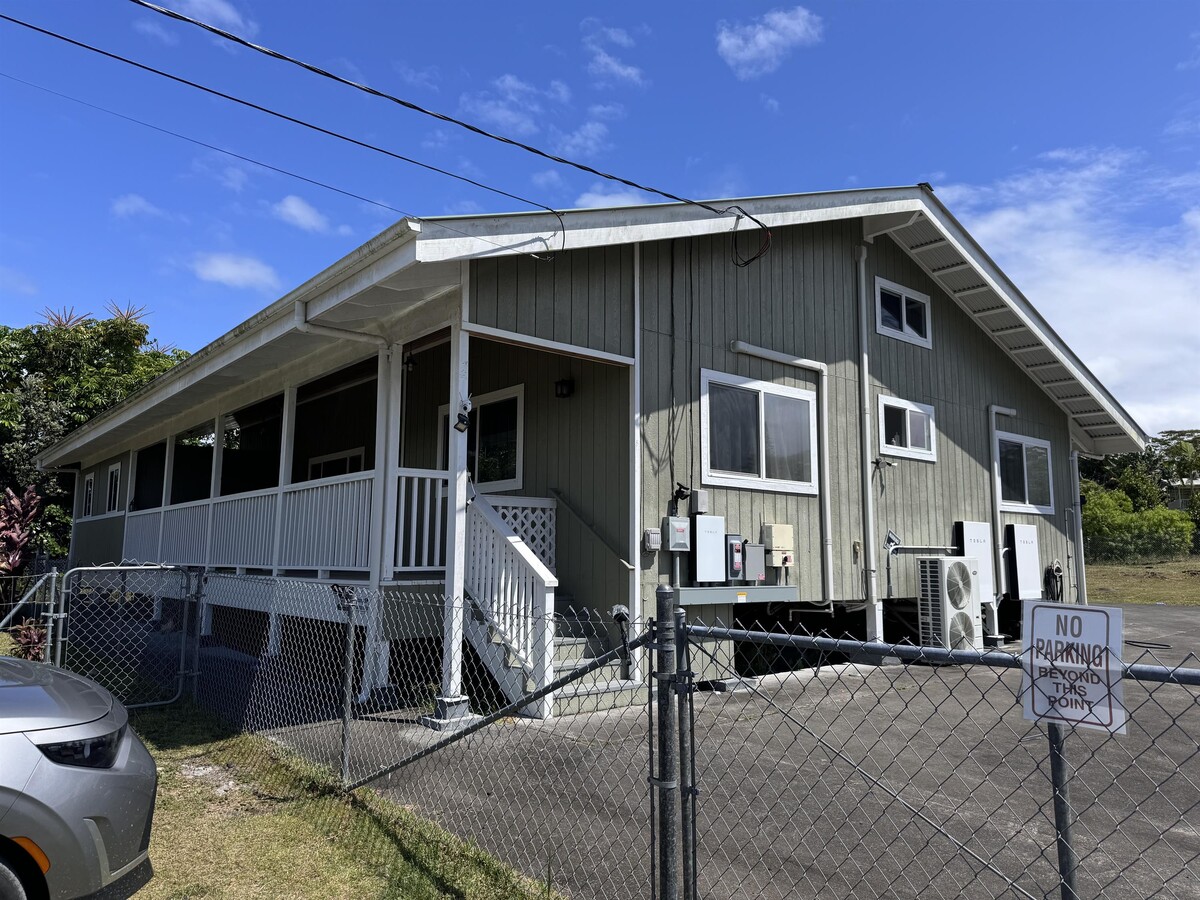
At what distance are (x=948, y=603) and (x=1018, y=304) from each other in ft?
15.4

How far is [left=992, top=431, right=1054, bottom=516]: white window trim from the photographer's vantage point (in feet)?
41.4

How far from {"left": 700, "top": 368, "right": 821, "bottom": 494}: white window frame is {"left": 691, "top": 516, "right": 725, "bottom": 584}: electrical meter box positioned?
46 cm

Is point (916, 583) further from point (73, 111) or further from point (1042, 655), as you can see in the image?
point (73, 111)

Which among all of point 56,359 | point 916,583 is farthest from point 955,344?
point 56,359

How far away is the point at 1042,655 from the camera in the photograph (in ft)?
6.64

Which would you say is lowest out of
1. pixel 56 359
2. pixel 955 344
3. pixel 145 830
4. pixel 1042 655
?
pixel 145 830

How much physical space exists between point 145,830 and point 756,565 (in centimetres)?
672

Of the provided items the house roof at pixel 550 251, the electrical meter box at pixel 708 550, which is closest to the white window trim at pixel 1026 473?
the house roof at pixel 550 251

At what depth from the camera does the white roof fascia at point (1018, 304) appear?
36.4ft

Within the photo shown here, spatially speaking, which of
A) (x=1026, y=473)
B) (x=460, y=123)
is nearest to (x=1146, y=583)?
(x=1026, y=473)

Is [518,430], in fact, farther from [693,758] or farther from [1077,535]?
[1077,535]

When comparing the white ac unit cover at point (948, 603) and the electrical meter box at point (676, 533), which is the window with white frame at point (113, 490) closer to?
the electrical meter box at point (676, 533)

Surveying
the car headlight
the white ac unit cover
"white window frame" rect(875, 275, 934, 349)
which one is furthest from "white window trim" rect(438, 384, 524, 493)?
the car headlight

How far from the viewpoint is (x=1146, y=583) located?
2484cm
